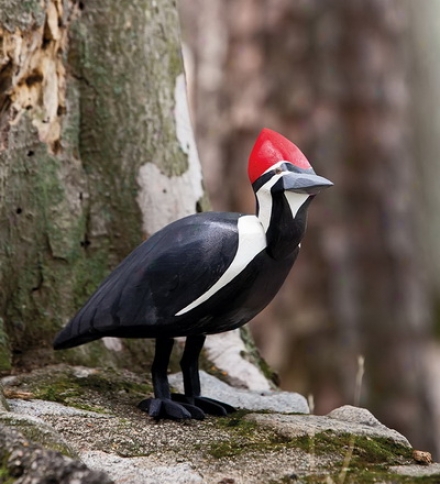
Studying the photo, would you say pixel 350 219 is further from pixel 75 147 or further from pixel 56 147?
pixel 56 147

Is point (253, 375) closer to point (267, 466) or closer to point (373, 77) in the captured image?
point (267, 466)

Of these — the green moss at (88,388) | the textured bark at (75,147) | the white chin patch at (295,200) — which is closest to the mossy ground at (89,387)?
the green moss at (88,388)

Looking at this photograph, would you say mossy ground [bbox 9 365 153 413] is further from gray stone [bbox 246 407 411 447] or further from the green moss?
gray stone [bbox 246 407 411 447]

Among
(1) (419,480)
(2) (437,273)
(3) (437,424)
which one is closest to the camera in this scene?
(1) (419,480)

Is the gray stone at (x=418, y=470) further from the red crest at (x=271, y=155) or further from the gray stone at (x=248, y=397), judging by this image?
the red crest at (x=271, y=155)

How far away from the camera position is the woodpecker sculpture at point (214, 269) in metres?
3.20

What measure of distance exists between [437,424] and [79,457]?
4.49 m

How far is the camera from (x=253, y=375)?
424cm

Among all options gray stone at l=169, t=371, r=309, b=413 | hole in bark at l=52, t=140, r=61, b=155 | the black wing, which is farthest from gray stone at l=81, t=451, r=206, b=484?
hole in bark at l=52, t=140, r=61, b=155

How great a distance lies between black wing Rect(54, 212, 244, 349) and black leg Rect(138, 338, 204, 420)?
0.17 m

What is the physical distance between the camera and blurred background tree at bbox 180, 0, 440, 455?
674 centimetres

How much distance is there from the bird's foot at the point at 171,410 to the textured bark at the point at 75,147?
2.65ft

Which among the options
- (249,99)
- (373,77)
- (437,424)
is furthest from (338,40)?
(437,424)

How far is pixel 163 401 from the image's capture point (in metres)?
3.29
